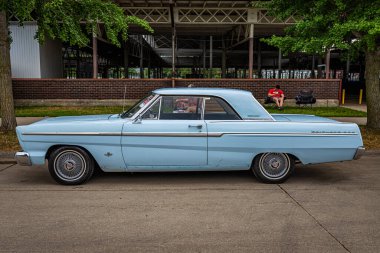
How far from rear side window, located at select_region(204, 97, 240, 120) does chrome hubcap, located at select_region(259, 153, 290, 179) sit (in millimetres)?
831

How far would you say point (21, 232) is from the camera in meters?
4.24

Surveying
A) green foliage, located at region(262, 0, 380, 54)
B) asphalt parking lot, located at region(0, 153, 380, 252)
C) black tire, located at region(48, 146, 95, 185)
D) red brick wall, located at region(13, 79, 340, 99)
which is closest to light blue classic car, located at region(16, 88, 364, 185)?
black tire, located at region(48, 146, 95, 185)

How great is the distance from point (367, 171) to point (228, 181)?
278cm

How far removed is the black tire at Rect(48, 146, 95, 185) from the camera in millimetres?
6113

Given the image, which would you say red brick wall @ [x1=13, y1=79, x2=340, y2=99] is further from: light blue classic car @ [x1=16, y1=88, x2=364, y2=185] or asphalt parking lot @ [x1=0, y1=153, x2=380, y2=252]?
light blue classic car @ [x1=16, y1=88, x2=364, y2=185]

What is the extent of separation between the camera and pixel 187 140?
6.10 m

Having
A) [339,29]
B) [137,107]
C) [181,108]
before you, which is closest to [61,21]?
[137,107]

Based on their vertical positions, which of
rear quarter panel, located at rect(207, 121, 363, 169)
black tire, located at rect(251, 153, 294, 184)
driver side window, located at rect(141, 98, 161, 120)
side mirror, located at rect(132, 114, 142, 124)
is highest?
driver side window, located at rect(141, 98, 161, 120)

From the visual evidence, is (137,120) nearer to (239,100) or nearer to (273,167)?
(239,100)

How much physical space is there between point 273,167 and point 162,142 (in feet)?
6.01

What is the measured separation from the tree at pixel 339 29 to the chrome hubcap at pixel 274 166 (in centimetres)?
431

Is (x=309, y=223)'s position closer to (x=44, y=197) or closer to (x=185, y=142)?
(x=185, y=142)

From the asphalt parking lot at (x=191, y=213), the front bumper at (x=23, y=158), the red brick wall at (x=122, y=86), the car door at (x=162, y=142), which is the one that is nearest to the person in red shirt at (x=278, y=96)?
the red brick wall at (x=122, y=86)

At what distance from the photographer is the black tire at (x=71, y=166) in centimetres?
611
